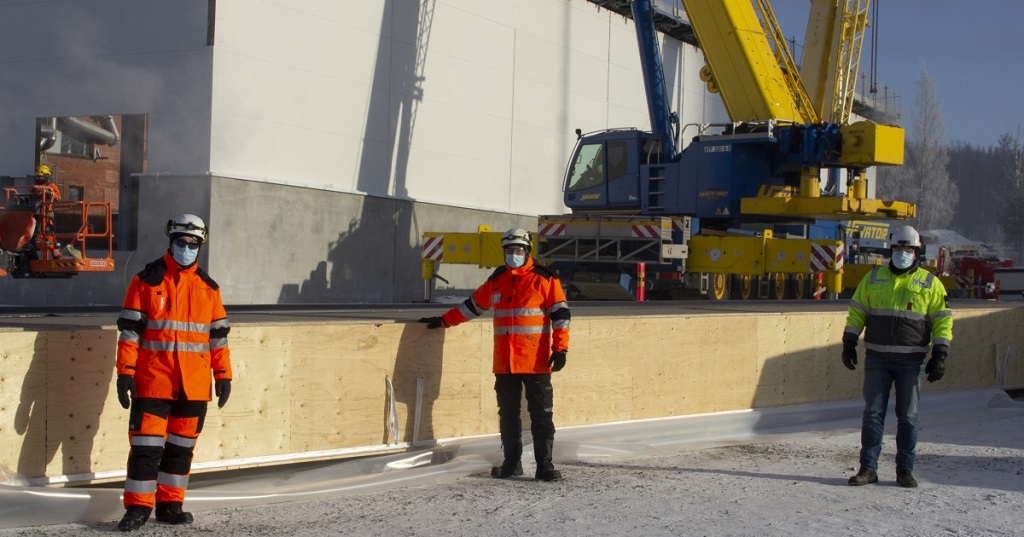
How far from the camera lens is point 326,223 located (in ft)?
82.5

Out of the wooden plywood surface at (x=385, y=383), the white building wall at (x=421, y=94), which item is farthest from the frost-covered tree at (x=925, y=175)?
the wooden plywood surface at (x=385, y=383)

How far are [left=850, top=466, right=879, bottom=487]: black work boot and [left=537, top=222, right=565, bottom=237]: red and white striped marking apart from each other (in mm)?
13736

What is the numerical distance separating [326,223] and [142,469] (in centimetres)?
1929

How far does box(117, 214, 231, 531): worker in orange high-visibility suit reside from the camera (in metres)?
6.10

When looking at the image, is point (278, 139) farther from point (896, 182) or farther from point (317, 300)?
point (896, 182)

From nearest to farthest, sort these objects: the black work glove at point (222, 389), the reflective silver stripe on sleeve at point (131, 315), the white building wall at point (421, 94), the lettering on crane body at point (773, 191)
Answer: the reflective silver stripe on sleeve at point (131, 315), the black work glove at point (222, 389), the lettering on crane body at point (773, 191), the white building wall at point (421, 94)

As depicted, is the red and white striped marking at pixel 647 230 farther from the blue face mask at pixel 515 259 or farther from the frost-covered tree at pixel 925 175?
the frost-covered tree at pixel 925 175

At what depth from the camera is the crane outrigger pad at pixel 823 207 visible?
21547 millimetres

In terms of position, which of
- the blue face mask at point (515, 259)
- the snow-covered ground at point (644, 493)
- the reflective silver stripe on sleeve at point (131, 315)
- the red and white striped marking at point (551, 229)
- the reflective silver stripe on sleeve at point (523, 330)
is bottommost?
the snow-covered ground at point (644, 493)

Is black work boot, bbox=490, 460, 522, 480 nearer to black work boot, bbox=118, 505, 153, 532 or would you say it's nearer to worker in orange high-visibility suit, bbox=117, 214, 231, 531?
worker in orange high-visibility suit, bbox=117, 214, 231, 531

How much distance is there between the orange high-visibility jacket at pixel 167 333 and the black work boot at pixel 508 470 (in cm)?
250

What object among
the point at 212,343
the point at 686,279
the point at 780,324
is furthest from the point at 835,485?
the point at 686,279

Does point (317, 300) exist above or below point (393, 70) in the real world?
below

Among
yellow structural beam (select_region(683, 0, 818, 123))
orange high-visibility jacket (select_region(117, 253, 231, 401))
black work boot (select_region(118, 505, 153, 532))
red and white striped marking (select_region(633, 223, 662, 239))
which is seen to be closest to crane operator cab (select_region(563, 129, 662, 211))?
yellow structural beam (select_region(683, 0, 818, 123))
